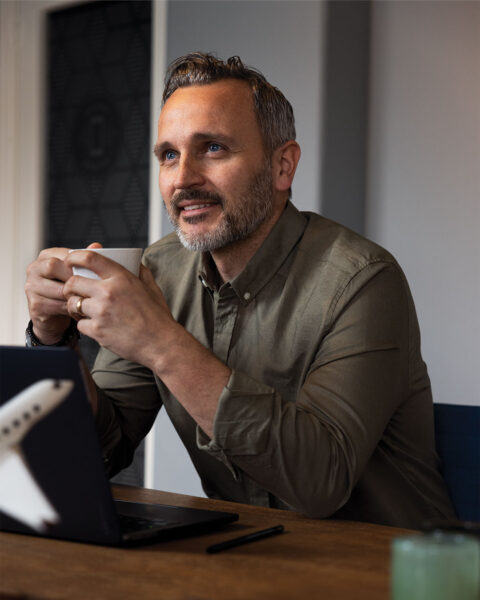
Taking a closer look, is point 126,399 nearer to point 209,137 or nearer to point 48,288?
point 48,288

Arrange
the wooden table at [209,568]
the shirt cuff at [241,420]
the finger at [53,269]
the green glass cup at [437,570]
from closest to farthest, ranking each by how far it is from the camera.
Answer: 1. the green glass cup at [437,570]
2. the wooden table at [209,568]
3. the shirt cuff at [241,420]
4. the finger at [53,269]

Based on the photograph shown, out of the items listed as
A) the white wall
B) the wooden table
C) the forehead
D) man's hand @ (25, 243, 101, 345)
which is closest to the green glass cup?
the wooden table

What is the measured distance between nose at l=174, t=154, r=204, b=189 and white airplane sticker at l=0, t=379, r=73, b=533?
0.67m

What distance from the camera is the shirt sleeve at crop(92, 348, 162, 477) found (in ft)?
4.67

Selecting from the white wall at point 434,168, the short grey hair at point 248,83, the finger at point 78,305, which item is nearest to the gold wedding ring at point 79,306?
the finger at point 78,305

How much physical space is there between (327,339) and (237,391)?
0.26m

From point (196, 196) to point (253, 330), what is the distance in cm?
25

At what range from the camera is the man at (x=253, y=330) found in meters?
1.05

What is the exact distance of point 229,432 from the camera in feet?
3.39

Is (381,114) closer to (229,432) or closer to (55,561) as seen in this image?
(229,432)

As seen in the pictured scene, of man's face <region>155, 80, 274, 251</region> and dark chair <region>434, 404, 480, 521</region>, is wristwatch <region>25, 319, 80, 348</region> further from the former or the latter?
dark chair <region>434, 404, 480, 521</region>

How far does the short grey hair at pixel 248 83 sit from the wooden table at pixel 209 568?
77cm

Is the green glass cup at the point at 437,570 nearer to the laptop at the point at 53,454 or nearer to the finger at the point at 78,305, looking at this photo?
the laptop at the point at 53,454

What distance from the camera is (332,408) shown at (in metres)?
1.13
